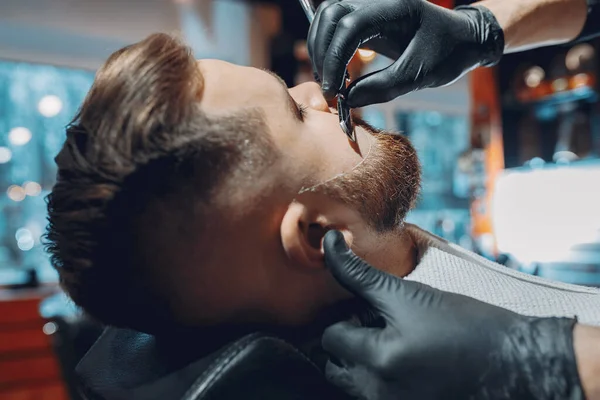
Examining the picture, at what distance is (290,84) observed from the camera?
4.80 m

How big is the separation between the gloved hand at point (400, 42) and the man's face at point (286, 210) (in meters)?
0.12

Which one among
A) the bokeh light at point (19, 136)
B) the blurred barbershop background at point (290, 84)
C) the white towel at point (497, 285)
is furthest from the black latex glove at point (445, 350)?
the bokeh light at point (19, 136)

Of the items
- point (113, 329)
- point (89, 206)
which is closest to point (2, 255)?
point (113, 329)

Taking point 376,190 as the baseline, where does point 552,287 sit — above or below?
below

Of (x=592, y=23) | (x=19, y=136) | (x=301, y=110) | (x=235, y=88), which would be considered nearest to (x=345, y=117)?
(x=301, y=110)

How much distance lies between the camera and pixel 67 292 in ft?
3.33

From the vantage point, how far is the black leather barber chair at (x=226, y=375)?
817 millimetres

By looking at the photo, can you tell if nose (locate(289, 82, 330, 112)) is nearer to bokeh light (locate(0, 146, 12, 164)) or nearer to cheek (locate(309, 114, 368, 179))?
cheek (locate(309, 114, 368, 179))

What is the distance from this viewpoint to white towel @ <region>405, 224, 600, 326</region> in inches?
38.6

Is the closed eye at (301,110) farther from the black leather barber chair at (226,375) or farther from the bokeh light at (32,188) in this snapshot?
the bokeh light at (32,188)

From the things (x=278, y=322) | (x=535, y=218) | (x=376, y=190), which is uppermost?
(x=376, y=190)

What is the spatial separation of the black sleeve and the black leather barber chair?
149cm

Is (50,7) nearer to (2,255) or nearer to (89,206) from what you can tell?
(2,255)

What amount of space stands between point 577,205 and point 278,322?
13.0 feet
